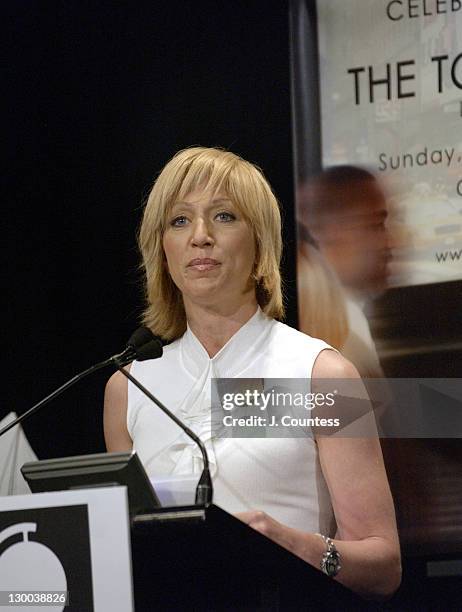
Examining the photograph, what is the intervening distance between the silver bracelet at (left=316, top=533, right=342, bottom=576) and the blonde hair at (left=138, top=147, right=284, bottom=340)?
3.00 feet

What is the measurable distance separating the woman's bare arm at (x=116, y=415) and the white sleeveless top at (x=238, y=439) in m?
0.04

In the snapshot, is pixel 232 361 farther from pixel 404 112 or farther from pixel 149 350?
pixel 404 112

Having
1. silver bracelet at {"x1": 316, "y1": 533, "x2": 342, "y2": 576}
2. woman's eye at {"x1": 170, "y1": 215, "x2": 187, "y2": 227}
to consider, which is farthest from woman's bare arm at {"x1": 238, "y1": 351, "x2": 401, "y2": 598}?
woman's eye at {"x1": 170, "y1": 215, "x2": 187, "y2": 227}

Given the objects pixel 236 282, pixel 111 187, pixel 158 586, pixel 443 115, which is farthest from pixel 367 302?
pixel 158 586

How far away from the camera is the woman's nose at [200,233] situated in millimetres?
2605

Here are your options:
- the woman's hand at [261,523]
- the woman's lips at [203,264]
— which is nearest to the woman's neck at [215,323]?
the woman's lips at [203,264]

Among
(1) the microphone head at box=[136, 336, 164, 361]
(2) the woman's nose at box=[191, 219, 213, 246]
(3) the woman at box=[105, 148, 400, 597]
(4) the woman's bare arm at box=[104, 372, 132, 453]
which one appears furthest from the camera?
(4) the woman's bare arm at box=[104, 372, 132, 453]

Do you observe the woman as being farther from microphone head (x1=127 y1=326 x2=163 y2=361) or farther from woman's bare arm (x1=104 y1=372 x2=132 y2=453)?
microphone head (x1=127 y1=326 x2=163 y2=361)

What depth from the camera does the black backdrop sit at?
289 centimetres

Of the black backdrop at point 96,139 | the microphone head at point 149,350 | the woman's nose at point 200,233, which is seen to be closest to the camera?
the microphone head at point 149,350

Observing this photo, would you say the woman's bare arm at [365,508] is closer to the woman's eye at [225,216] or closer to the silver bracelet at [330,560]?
the silver bracelet at [330,560]

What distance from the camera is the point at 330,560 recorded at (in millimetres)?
1889

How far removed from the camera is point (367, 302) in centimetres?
272

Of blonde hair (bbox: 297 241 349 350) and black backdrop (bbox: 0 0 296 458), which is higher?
black backdrop (bbox: 0 0 296 458)
